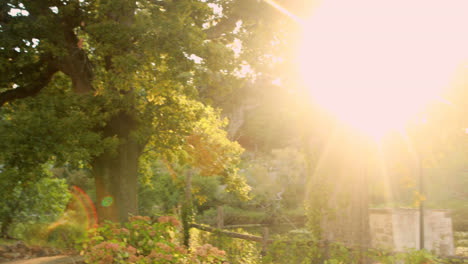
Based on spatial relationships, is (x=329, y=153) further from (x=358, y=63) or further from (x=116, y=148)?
(x=116, y=148)

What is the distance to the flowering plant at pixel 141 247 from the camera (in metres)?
7.02

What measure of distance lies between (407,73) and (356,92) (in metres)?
1.07

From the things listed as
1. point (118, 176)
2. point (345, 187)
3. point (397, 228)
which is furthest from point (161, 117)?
point (397, 228)

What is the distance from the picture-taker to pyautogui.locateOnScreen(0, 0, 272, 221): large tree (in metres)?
8.78

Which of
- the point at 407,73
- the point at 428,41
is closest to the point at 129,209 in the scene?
the point at 407,73

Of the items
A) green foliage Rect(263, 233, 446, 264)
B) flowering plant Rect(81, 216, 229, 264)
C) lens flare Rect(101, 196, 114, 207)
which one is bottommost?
green foliage Rect(263, 233, 446, 264)

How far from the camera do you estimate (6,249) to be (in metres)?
13.5

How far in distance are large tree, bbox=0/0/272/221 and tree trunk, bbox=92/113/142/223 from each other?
3cm

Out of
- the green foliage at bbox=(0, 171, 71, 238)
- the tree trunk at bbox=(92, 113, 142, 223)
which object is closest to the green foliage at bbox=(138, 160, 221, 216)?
the green foliage at bbox=(0, 171, 71, 238)

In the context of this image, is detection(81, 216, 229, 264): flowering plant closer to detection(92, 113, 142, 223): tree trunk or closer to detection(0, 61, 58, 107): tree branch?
detection(92, 113, 142, 223): tree trunk

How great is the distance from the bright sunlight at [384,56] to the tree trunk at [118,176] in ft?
16.7

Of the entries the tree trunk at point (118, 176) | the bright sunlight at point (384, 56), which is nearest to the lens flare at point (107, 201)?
the tree trunk at point (118, 176)

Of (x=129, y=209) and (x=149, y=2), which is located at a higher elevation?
(x=149, y=2)

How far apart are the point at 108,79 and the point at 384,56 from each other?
6.36m
